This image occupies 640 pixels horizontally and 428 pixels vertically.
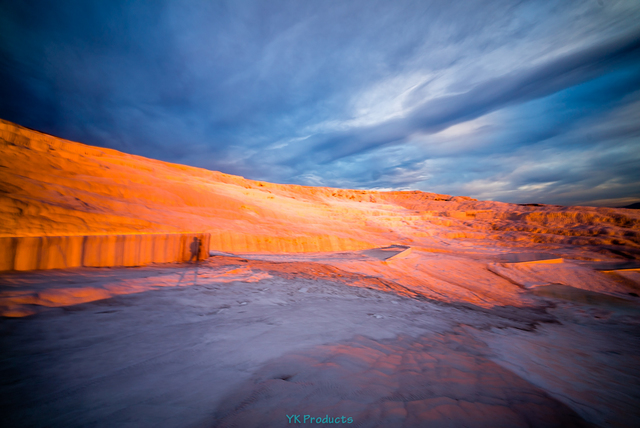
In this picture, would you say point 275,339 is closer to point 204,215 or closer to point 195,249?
point 195,249

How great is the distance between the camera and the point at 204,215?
893cm

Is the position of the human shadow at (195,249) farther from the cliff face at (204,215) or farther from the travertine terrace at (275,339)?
the cliff face at (204,215)

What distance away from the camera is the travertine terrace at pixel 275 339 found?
4.48 feet

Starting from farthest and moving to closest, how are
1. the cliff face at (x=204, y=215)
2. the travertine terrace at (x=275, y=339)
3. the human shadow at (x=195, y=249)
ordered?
the human shadow at (x=195, y=249)
the cliff face at (x=204, y=215)
the travertine terrace at (x=275, y=339)

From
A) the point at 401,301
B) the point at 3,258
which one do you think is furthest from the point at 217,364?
the point at 401,301

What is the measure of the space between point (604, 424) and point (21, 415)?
11.3 feet

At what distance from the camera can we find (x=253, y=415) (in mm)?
1275

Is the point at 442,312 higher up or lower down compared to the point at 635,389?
higher up

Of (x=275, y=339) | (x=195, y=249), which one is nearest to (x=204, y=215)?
(x=195, y=249)

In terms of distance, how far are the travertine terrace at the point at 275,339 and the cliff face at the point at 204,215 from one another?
0.22ft

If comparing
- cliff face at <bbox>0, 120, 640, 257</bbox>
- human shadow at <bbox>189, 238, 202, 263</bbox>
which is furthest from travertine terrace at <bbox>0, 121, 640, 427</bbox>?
human shadow at <bbox>189, 238, 202, 263</bbox>

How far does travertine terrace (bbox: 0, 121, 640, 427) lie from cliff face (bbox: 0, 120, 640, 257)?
67mm

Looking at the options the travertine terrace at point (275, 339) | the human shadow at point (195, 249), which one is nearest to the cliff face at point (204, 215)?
the travertine terrace at point (275, 339)

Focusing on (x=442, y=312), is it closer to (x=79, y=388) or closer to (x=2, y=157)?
(x=79, y=388)
